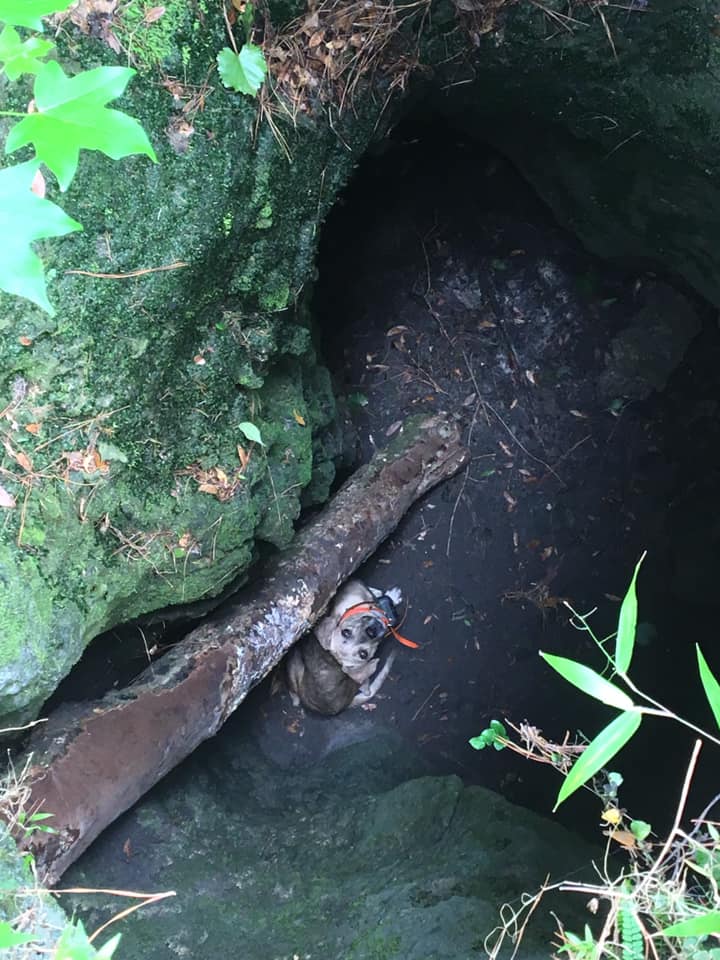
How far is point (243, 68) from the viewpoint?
2262 millimetres

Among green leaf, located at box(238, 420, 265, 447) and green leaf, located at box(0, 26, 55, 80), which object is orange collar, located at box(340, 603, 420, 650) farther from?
green leaf, located at box(0, 26, 55, 80)

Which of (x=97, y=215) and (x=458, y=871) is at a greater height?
(x=97, y=215)

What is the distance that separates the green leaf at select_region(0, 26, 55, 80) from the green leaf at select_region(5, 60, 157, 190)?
0.17 meters

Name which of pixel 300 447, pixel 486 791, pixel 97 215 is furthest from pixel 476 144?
pixel 486 791

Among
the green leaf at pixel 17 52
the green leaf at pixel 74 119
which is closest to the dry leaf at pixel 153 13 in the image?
the green leaf at pixel 17 52

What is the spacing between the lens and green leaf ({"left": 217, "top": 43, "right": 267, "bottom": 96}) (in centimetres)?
223

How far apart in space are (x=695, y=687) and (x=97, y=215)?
13.1 feet

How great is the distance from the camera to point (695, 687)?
4.06 m

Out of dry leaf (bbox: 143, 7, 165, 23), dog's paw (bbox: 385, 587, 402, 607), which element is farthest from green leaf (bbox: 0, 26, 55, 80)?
dog's paw (bbox: 385, 587, 402, 607)

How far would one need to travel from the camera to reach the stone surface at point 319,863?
2.53 m

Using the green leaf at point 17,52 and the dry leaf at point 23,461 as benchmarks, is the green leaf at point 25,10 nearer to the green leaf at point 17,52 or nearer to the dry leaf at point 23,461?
the green leaf at point 17,52

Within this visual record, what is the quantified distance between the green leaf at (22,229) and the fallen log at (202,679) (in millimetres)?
2096

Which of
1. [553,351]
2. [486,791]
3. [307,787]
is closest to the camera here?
[486,791]

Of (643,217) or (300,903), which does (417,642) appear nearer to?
(300,903)
